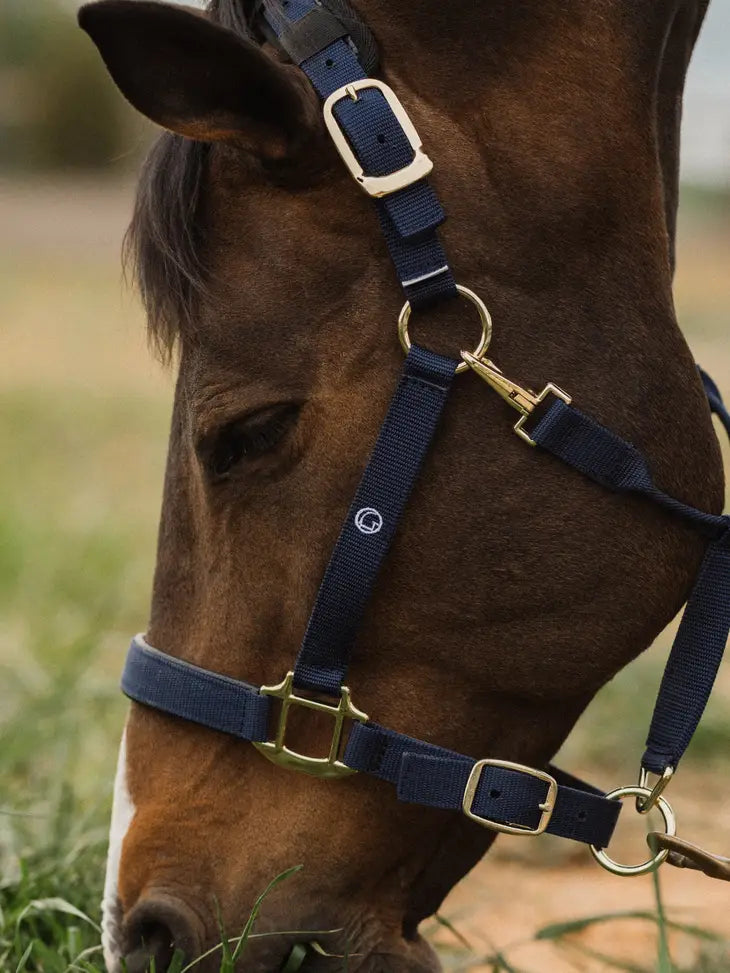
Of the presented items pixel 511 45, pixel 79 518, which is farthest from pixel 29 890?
pixel 79 518

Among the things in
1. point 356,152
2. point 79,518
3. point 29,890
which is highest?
point 356,152

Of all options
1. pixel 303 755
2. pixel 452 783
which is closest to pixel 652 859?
pixel 452 783

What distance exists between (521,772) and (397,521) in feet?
1.51

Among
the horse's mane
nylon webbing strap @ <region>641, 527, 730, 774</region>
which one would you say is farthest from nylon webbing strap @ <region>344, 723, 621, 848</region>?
the horse's mane

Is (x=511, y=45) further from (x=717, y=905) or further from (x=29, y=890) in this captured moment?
(x=717, y=905)

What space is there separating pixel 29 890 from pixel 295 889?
910 mm

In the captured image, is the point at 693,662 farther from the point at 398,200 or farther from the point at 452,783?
the point at 398,200

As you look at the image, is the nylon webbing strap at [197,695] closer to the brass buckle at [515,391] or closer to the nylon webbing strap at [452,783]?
the nylon webbing strap at [452,783]

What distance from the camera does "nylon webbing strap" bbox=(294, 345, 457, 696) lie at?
1.87 metres

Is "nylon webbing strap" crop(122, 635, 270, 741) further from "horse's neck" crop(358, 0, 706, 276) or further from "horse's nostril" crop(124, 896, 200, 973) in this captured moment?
"horse's neck" crop(358, 0, 706, 276)

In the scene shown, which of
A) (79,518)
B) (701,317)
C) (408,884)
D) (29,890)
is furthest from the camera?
(701,317)

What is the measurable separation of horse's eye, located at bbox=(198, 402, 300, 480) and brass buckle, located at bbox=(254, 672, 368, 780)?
35 centimetres

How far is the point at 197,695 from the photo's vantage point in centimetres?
199

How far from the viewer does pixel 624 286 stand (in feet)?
6.41
